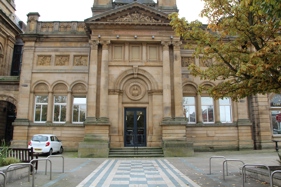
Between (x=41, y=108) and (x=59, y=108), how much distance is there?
1.65 metres

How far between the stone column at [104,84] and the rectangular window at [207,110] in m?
9.23

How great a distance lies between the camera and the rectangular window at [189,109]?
23.4 meters

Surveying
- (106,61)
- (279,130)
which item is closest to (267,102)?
(279,130)

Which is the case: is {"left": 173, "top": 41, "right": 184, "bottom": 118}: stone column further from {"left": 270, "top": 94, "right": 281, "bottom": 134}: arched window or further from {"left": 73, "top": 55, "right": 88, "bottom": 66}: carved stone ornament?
{"left": 270, "top": 94, "right": 281, "bottom": 134}: arched window

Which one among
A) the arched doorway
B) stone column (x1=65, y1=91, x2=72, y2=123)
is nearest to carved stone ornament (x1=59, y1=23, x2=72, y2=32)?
stone column (x1=65, y1=91, x2=72, y2=123)

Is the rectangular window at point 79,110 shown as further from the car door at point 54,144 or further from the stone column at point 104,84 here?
the stone column at point 104,84

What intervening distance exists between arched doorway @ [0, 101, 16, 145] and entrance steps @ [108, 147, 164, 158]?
13872mm

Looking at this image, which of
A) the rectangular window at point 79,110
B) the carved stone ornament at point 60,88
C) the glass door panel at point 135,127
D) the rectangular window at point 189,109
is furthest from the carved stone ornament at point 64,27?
the rectangular window at point 189,109

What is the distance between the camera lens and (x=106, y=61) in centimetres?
2141

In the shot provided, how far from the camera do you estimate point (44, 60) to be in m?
24.0

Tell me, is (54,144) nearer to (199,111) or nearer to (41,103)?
(41,103)

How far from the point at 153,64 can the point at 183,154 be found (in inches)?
318

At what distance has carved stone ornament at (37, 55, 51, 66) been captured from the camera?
942 inches

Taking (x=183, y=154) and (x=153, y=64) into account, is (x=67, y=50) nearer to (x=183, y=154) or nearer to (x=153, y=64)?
(x=153, y=64)
